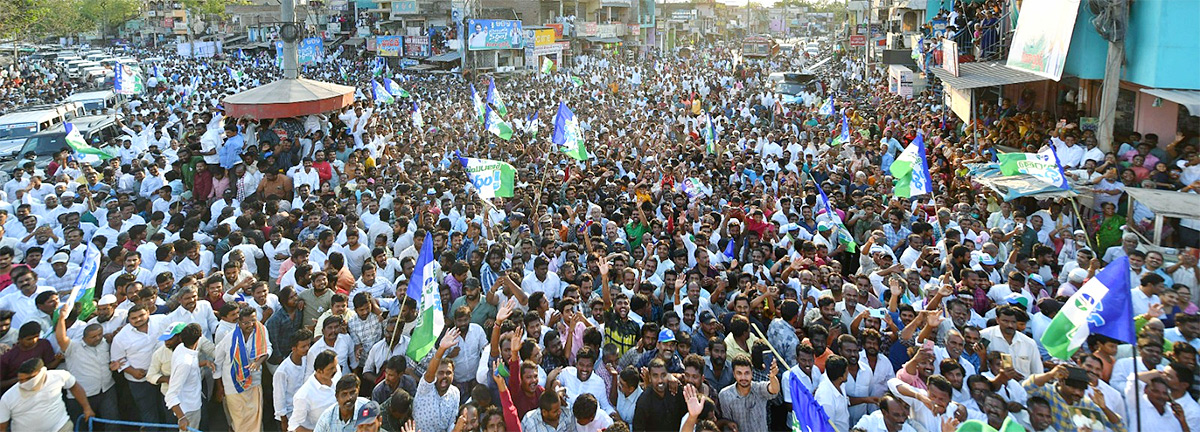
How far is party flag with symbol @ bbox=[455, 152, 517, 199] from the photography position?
9.31 metres

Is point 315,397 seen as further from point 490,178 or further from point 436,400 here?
point 490,178

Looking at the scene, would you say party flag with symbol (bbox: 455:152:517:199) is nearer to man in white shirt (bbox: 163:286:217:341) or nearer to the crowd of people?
the crowd of people

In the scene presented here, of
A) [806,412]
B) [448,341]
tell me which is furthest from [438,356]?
[806,412]

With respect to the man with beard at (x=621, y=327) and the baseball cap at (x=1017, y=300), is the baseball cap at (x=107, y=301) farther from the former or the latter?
the baseball cap at (x=1017, y=300)

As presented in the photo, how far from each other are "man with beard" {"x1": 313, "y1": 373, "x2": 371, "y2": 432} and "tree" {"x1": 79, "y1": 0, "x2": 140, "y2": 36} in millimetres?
92318

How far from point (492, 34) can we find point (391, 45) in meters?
8.08

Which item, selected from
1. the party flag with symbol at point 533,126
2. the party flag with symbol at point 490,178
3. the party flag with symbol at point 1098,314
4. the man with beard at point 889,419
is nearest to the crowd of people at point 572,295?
the man with beard at point 889,419

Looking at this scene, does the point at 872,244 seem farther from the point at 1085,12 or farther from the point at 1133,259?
the point at 1085,12

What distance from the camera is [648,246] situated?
8156 millimetres

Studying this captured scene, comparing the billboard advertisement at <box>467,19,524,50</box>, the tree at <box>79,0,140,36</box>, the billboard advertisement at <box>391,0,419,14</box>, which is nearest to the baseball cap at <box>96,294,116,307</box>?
the billboard advertisement at <box>467,19,524,50</box>

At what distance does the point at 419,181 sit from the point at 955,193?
7607 millimetres

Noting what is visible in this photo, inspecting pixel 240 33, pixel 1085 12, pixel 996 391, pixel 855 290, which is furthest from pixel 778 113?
pixel 240 33

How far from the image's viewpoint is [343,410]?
4.89m

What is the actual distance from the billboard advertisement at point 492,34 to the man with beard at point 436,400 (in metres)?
30.5
